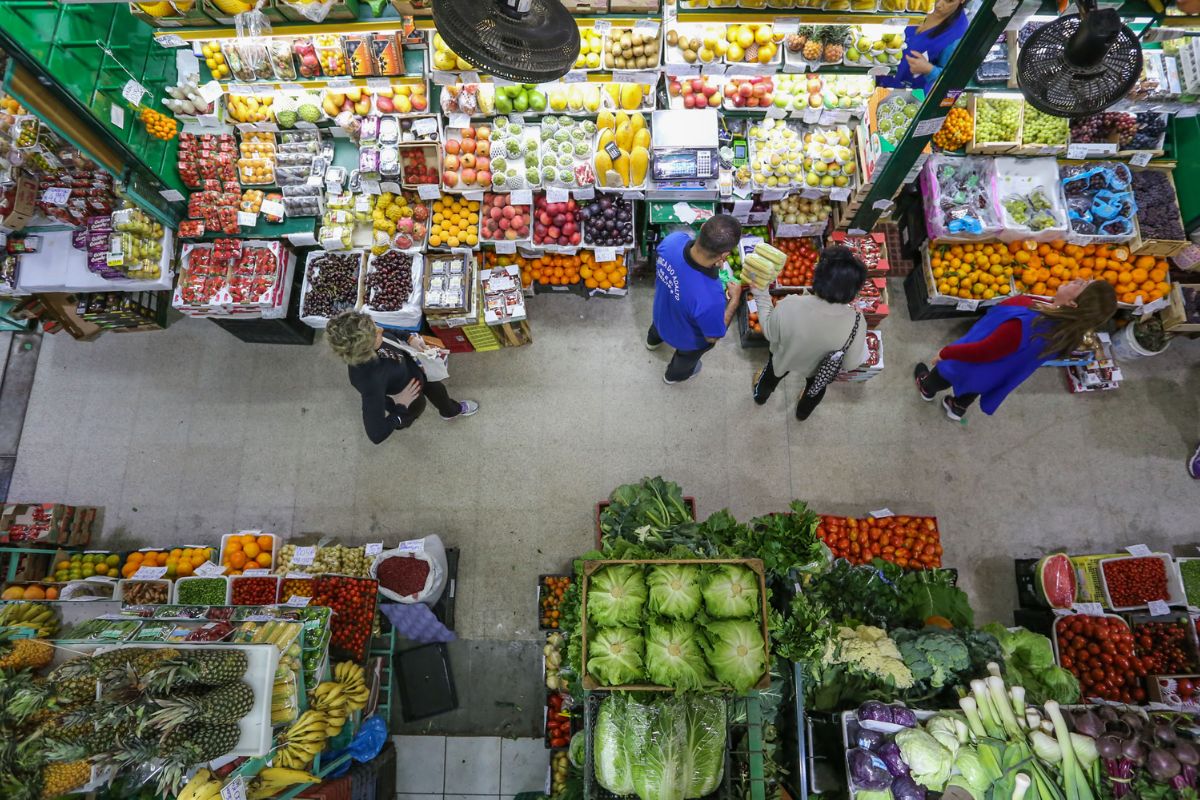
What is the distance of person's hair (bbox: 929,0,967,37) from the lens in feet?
15.1

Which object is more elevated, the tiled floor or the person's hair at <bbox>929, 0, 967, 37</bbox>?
the person's hair at <bbox>929, 0, 967, 37</bbox>

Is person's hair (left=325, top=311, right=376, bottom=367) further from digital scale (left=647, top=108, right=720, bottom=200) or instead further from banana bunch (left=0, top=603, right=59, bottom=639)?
digital scale (left=647, top=108, right=720, bottom=200)

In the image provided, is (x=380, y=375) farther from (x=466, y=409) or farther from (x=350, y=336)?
(x=466, y=409)

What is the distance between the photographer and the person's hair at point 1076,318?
3.51 m

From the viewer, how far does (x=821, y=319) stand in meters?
3.84

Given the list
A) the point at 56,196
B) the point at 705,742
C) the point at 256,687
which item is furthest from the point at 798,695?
the point at 56,196

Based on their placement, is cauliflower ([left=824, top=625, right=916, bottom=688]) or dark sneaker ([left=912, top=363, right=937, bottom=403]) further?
dark sneaker ([left=912, top=363, right=937, bottom=403])

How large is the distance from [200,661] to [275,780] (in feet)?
2.83

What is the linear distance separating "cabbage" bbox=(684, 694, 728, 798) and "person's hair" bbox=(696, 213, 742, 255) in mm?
2353

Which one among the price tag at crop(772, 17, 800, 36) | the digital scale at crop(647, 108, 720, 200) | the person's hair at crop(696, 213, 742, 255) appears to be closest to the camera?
the person's hair at crop(696, 213, 742, 255)

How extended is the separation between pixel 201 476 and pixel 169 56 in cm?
343

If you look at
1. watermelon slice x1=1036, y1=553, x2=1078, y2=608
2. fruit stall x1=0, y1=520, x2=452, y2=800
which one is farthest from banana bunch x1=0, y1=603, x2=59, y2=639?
watermelon slice x1=1036, y1=553, x2=1078, y2=608

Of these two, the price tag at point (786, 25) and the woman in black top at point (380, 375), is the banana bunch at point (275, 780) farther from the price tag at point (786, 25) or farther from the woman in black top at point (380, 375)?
the price tag at point (786, 25)

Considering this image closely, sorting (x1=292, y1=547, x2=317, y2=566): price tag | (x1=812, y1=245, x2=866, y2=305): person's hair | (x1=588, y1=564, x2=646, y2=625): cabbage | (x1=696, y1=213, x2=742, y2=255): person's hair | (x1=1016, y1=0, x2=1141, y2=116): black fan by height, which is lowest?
(x1=588, y1=564, x2=646, y2=625): cabbage
